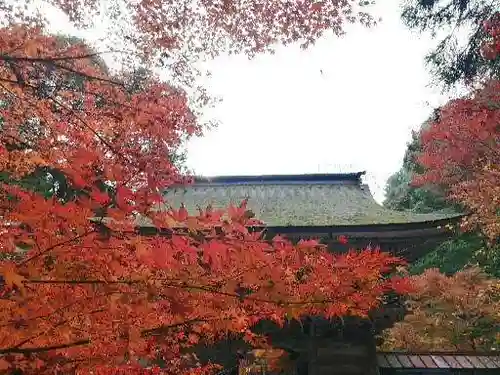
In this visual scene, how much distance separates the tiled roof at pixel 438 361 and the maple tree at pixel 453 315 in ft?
13.6

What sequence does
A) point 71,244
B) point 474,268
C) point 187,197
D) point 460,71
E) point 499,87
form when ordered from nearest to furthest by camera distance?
point 71,244
point 460,71
point 187,197
point 499,87
point 474,268

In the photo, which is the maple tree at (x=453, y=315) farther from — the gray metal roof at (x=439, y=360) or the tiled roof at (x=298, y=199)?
the tiled roof at (x=298, y=199)

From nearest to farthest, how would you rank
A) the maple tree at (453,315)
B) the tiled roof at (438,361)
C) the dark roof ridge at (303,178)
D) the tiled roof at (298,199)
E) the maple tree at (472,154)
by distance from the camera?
the tiled roof at (298,199) < the tiled roof at (438,361) < the dark roof ridge at (303,178) < the maple tree at (472,154) < the maple tree at (453,315)

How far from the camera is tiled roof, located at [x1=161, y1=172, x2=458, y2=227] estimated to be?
8141mm

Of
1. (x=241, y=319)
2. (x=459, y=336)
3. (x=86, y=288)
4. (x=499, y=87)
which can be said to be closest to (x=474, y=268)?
(x=459, y=336)

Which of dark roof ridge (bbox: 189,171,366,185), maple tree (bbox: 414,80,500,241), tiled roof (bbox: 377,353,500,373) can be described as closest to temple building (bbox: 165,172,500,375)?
tiled roof (bbox: 377,353,500,373)

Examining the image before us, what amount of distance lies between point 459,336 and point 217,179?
9.21m

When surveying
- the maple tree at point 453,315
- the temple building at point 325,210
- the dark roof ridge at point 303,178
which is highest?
the dark roof ridge at point 303,178

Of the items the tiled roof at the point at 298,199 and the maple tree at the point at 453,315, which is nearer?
the tiled roof at the point at 298,199

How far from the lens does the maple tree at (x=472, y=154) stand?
42.5 feet

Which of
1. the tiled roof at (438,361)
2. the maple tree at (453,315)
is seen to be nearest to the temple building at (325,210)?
the tiled roof at (438,361)

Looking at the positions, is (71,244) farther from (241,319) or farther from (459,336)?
(459,336)

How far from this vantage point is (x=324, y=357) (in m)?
7.83

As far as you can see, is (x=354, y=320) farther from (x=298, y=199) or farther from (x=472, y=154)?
(x=472, y=154)
